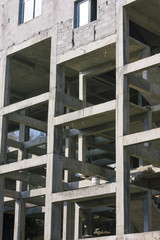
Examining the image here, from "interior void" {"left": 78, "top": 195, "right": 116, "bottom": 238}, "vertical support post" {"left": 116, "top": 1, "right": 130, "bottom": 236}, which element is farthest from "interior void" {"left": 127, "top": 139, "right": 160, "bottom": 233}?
"interior void" {"left": 78, "top": 195, "right": 116, "bottom": 238}

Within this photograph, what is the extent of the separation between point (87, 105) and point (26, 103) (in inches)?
147

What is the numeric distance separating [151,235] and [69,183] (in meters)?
11.7

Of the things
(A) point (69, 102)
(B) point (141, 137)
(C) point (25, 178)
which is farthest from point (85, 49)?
(C) point (25, 178)

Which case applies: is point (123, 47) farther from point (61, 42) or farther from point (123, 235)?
point (123, 235)

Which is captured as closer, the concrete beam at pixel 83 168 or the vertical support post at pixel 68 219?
the concrete beam at pixel 83 168

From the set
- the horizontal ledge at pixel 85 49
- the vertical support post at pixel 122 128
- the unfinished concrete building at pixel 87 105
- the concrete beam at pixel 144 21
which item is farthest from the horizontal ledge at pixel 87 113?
the concrete beam at pixel 144 21

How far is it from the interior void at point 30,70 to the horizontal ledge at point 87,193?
903 centimetres

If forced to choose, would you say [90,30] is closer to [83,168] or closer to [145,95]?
[145,95]

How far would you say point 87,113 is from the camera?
96.0 feet

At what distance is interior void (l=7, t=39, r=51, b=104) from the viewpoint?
34.2m

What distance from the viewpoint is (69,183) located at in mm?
34250

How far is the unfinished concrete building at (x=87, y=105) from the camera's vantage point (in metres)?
27.1

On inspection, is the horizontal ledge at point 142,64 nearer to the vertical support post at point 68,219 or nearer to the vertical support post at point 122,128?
the vertical support post at point 122,128

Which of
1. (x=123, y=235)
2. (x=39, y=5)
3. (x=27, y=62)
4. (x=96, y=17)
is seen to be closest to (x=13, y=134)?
(x=27, y=62)
